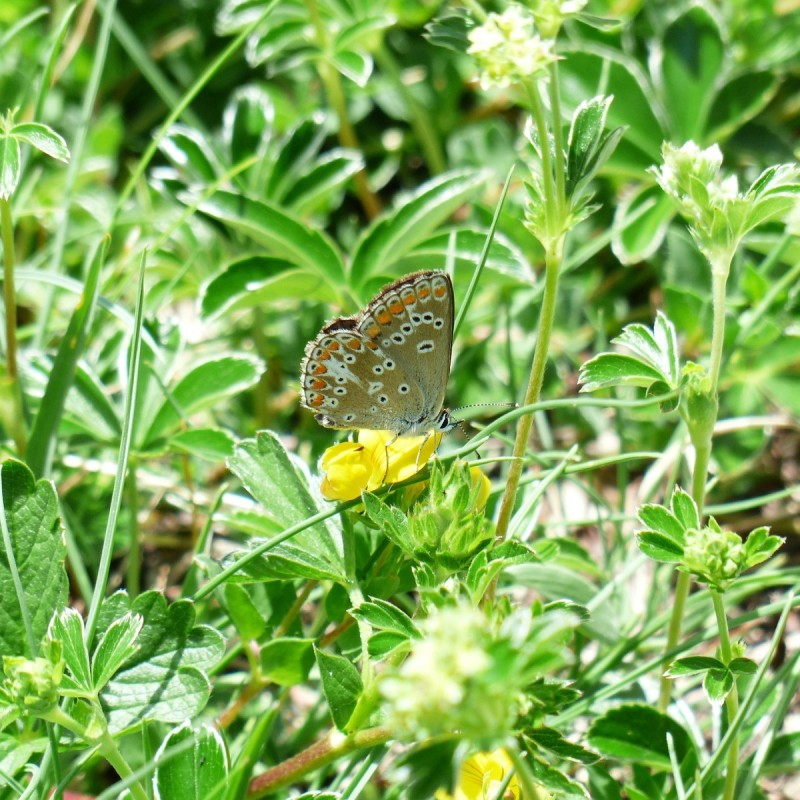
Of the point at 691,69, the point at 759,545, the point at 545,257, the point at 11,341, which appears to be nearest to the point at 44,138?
the point at 11,341

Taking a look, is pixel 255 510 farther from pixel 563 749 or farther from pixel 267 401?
pixel 267 401

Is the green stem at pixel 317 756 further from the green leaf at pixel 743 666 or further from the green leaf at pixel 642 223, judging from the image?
the green leaf at pixel 642 223

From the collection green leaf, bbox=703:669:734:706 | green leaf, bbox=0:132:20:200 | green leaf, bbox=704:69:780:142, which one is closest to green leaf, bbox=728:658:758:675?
green leaf, bbox=703:669:734:706

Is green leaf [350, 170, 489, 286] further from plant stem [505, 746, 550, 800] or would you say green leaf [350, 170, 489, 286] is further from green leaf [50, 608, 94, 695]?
plant stem [505, 746, 550, 800]

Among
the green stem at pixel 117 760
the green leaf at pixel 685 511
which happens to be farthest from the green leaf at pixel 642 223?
the green stem at pixel 117 760

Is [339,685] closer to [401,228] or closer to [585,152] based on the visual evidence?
[585,152]

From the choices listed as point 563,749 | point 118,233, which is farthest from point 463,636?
point 118,233
